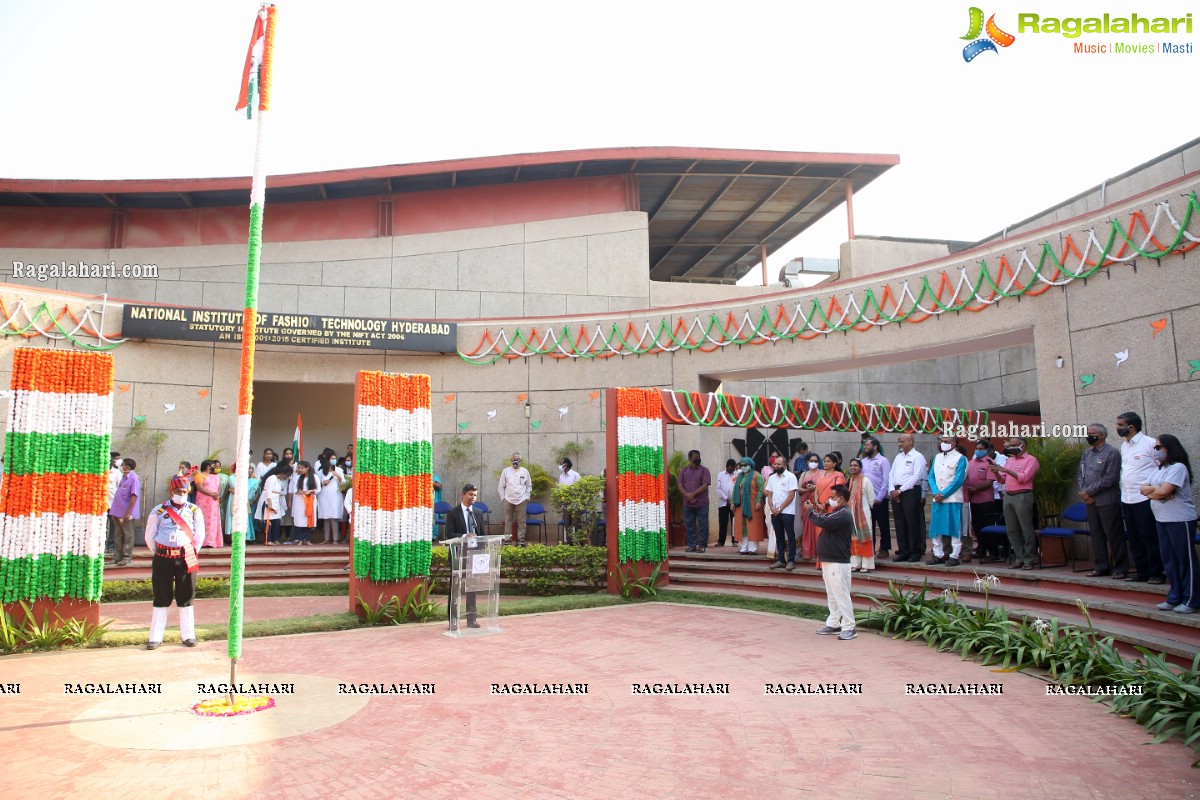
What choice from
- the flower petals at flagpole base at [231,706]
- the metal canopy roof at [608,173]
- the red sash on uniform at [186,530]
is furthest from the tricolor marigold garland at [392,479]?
the metal canopy roof at [608,173]

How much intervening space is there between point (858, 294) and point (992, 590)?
5961mm

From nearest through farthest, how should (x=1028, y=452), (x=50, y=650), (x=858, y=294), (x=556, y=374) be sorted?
(x=50, y=650)
(x=1028, y=452)
(x=858, y=294)
(x=556, y=374)

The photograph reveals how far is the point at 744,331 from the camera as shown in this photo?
557 inches

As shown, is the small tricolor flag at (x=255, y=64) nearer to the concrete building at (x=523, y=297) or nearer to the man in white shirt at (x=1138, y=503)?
the man in white shirt at (x=1138, y=503)

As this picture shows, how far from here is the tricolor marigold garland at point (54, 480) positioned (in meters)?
7.38

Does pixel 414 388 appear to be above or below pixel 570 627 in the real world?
above

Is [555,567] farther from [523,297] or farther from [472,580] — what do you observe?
[523,297]

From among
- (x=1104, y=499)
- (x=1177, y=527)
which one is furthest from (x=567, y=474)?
(x=1177, y=527)

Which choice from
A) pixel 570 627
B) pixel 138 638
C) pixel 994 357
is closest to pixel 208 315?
pixel 138 638

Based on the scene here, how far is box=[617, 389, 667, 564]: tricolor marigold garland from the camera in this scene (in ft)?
34.7

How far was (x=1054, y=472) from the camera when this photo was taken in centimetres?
913

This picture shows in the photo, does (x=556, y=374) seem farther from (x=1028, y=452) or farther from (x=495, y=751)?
(x=495, y=751)

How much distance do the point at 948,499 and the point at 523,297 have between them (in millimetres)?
9923

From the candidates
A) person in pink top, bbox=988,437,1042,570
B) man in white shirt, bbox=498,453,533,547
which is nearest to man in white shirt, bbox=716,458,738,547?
man in white shirt, bbox=498,453,533,547
